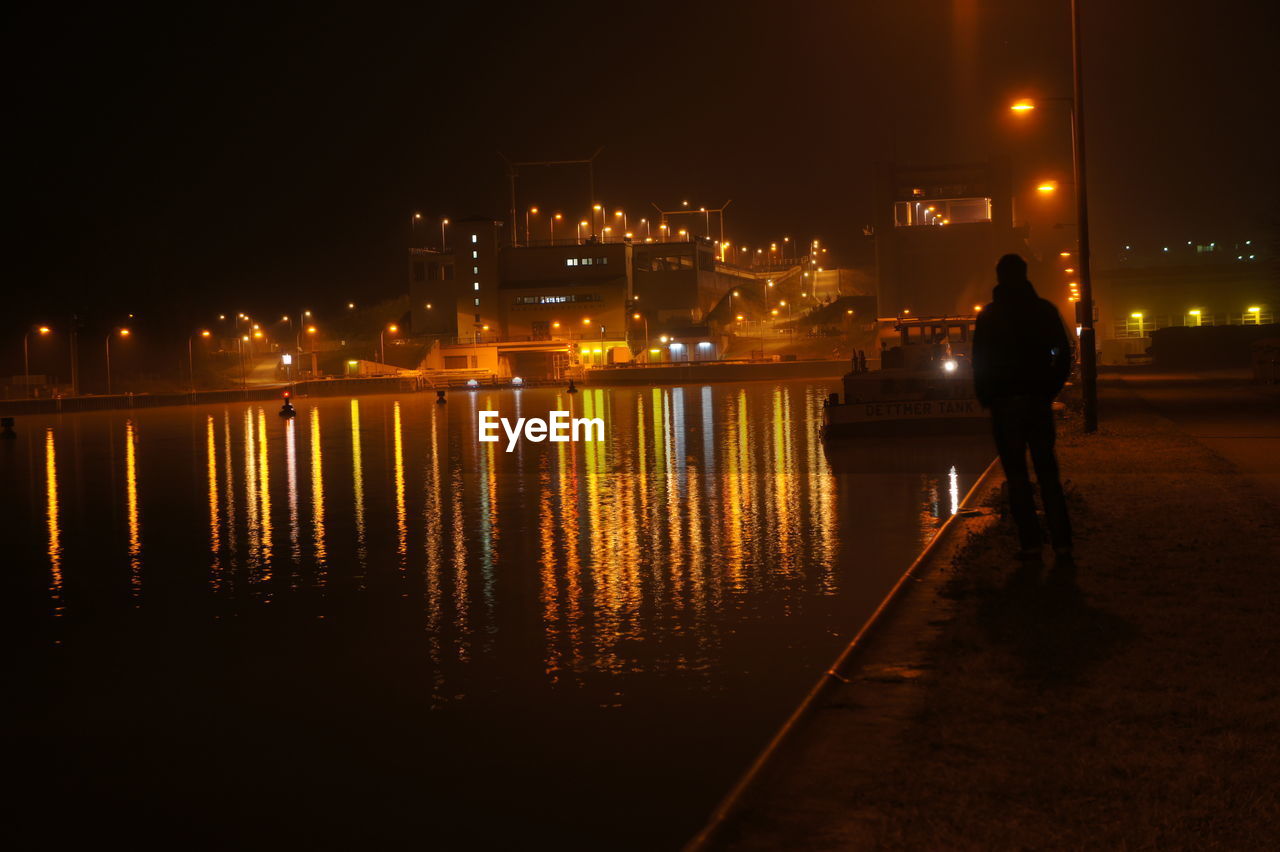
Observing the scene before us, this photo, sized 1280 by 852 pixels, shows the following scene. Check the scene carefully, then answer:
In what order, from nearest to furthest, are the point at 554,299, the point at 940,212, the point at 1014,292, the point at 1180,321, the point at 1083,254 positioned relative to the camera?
the point at 1014,292
the point at 1083,254
the point at 940,212
the point at 1180,321
the point at 554,299

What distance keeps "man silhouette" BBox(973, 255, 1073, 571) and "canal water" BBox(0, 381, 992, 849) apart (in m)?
1.34

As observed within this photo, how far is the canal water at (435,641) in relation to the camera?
17.7ft

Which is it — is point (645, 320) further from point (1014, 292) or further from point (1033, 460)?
point (1033, 460)

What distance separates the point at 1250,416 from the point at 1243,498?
51.8ft

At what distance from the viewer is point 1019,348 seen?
922 centimetres

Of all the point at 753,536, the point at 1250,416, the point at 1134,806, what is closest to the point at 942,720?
the point at 1134,806

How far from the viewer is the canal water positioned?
5.39 m

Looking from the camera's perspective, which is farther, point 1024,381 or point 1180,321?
point 1180,321

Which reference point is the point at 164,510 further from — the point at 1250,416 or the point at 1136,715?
the point at 1250,416

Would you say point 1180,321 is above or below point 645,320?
below

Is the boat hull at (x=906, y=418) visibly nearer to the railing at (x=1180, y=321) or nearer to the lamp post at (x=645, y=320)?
the railing at (x=1180, y=321)

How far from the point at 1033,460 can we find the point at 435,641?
180 inches

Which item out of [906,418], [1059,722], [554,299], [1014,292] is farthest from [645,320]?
[1059,722]

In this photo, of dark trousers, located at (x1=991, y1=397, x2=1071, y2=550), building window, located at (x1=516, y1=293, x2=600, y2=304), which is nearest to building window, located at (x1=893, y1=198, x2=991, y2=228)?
building window, located at (x1=516, y1=293, x2=600, y2=304)
